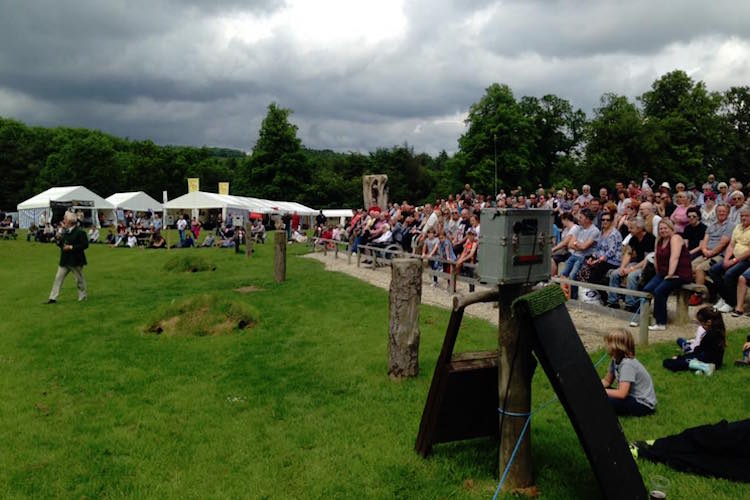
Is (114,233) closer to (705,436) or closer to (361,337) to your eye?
(361,337)

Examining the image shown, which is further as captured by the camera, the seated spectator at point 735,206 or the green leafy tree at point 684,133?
the green leafy tree at point 684,133

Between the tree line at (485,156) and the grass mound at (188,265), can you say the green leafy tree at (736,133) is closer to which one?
the tree line at (485,156)

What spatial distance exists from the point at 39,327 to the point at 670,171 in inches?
1661

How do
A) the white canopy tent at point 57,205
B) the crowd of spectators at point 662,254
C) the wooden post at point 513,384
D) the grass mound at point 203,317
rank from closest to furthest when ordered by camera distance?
the wooden post at point 513,384 < the crowd of spectators at point 662,254 < the grass mound at point 203,317 < the white canopy tent at point 57,205

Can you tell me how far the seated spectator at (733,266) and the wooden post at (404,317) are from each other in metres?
5.05

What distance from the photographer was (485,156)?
149 feet

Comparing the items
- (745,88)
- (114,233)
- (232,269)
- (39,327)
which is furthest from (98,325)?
(745,88)

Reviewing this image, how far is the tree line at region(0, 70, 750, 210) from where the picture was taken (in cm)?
4228

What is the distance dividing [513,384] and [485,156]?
42961 mm

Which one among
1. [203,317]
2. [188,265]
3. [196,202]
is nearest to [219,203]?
[196,202]

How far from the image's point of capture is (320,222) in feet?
104

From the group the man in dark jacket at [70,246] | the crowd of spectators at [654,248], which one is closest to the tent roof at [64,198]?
the man in dark jacket at [70,246]

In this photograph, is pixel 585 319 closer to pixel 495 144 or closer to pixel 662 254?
pixel 662 254

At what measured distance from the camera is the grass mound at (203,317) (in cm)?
919
